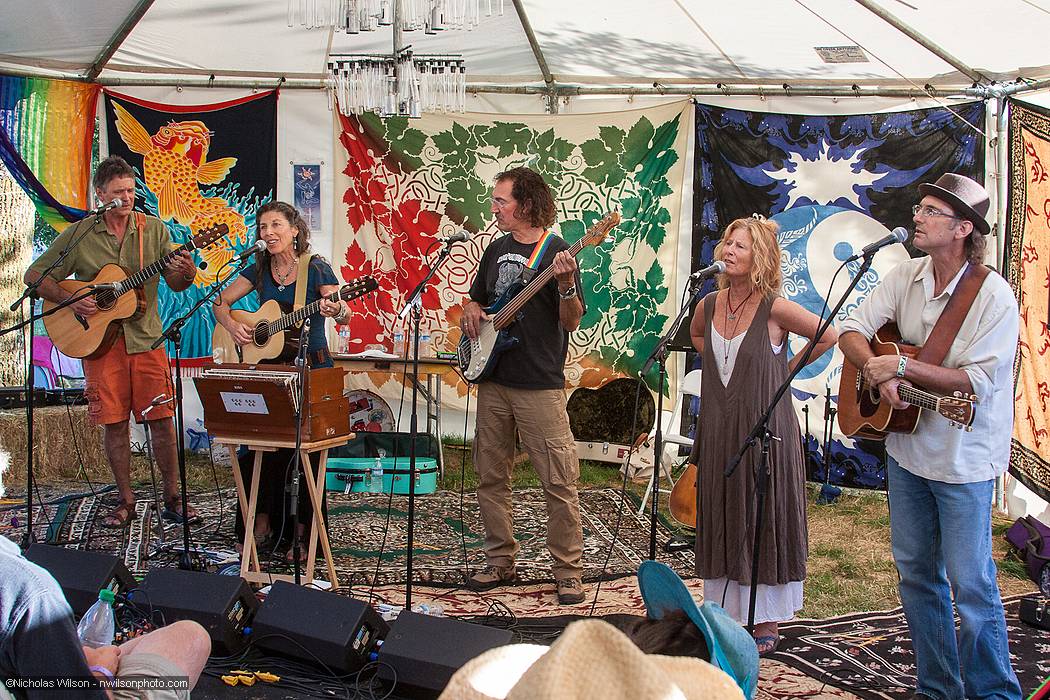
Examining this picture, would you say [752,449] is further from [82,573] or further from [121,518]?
[121,518]

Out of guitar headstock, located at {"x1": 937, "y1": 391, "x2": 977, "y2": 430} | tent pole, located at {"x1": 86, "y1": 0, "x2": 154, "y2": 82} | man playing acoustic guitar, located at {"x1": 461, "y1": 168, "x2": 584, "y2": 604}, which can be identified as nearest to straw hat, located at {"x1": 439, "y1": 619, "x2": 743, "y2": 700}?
guitar headstock, located at {"x1": 937, "y1": 391, "x2": 977, "y2": 430}

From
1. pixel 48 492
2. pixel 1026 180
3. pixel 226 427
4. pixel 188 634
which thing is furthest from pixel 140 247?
pixel 1026 180

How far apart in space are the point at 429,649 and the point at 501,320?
6.05 feet

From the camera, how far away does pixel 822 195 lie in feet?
25.4

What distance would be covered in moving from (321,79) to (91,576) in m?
5.18

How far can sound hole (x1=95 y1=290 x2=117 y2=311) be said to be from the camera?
593cm

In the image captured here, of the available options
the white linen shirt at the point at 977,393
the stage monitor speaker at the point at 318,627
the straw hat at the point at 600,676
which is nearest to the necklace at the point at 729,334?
the white linen shirt at the point at 977,393

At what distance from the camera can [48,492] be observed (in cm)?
734

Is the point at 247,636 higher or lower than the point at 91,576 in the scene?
lower

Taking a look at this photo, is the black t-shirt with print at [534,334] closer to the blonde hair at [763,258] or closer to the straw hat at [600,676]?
the blonde hair at [763,258]

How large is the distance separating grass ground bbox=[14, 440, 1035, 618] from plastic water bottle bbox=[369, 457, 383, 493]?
23.1 inches

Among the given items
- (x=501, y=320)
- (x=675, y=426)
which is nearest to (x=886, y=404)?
(x=501, y=320)

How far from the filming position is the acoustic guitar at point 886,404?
136 inches

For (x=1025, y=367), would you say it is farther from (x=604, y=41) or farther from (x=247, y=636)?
(x=247, y=636)
